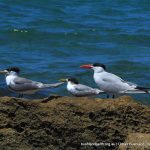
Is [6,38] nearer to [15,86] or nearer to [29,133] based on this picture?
[15,86]

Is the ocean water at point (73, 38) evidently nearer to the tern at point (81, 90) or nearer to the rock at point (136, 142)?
the tern at point (81, 90)

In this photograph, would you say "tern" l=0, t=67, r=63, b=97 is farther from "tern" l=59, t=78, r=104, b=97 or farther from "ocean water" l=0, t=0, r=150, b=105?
"ocean water" l=0, t=0, r=150, b=105

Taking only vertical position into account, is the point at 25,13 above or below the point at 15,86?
above

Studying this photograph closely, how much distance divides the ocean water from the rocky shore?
3451 mm

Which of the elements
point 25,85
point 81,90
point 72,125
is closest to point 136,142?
point 72,125

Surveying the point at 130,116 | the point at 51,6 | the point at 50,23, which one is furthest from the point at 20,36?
the point at 130,116

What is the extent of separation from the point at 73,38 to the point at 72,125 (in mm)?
9809

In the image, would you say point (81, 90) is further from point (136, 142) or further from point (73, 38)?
point (73, 38)

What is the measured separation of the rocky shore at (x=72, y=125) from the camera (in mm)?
5836

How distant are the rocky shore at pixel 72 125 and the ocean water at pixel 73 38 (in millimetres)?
3451

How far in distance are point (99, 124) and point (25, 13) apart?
1329 cm

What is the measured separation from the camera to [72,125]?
598 cm

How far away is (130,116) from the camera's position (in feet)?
20.5

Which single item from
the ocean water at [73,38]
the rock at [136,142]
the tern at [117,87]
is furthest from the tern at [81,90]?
the rock at [136,142]
